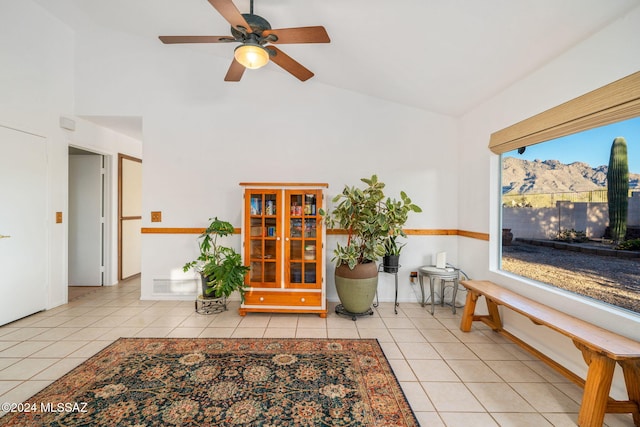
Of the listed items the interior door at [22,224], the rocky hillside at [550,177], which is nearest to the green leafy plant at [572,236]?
the rocky hillside at [550,177]

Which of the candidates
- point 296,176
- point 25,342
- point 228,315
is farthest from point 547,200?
point 25,342

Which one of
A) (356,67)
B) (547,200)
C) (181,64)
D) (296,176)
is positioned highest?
(181,64)

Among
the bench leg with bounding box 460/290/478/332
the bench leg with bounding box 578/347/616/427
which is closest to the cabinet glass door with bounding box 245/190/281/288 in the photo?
the bench leg with bounding box 460/290/478/332

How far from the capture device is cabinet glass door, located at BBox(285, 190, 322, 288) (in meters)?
3.25

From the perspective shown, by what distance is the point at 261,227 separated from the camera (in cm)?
330

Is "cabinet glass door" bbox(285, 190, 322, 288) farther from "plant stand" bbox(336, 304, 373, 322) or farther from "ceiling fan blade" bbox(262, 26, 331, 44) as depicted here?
"ceiling fan blade" bbox(262, 26, 331, 44)

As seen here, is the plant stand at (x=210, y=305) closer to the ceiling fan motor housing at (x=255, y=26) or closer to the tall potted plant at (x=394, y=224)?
the tall potted plant at (x=394, y=224)

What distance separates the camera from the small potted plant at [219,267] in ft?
10.1

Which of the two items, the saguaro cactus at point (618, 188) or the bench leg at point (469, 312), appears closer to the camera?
the saguaro cactus at point (618, 188)

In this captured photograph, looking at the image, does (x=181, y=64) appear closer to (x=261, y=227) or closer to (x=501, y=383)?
(x=261, y=227)

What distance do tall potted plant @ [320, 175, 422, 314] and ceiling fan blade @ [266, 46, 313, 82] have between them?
1.31 meters

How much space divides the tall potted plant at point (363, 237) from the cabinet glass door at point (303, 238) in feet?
0.68

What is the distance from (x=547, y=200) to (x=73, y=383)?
13.1 ft

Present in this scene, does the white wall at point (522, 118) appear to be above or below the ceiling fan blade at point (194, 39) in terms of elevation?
below
